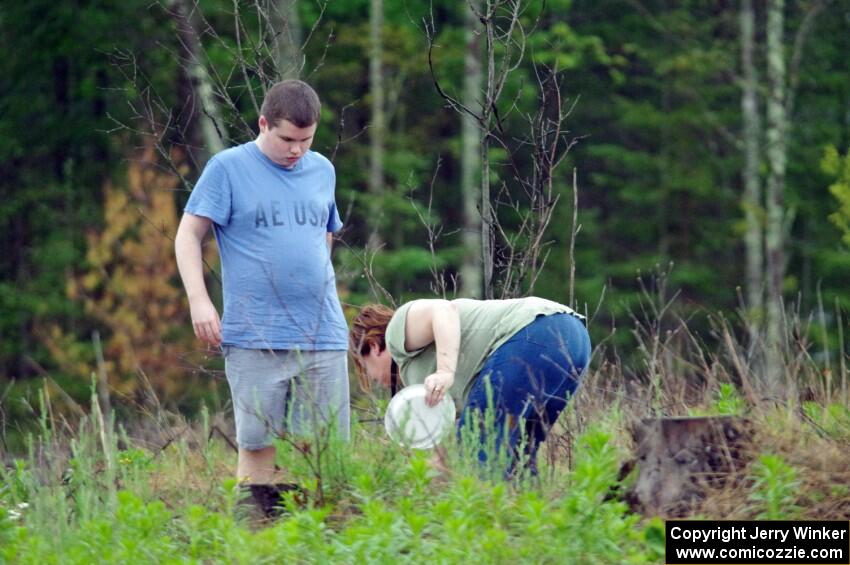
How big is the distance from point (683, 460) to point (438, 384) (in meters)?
0.94

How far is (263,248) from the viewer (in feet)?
19.2

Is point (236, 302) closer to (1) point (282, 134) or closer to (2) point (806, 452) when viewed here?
(1) point (282, 134)

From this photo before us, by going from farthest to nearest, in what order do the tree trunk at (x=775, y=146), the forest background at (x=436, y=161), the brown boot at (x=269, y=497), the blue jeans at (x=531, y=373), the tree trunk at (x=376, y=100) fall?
1. the tree trunk at (x=376, y=100)
2. the tree trunk at (x=775, y=146)
3. the forest background at (x=436, y=161)
4. the blue jeans at (x=531, y=373)
5. the brown boot at (x=269, y=497)

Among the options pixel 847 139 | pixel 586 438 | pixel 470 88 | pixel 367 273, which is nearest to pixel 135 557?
pixel 586 438

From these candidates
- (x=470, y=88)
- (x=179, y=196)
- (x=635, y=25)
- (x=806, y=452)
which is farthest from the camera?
(x=635, y=25)

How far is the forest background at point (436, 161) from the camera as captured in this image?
20.6m

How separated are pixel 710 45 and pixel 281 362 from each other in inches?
859

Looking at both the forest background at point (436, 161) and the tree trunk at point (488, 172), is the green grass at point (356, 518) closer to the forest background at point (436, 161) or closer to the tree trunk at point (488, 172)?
the tree trunk at point (488, 172)

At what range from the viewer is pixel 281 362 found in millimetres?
5875

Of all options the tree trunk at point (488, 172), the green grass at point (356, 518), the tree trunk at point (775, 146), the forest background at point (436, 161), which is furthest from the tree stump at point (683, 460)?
the tree trunk at point (775, 146)

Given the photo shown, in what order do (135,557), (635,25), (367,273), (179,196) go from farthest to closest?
(635,25) → (179,196) → (367,273) → (135,557)

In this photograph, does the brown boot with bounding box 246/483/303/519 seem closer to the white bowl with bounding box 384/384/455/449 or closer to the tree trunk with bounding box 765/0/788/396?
the white bowl with bounding box 384/384/455/449

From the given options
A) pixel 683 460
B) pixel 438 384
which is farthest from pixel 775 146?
pixel 683 460

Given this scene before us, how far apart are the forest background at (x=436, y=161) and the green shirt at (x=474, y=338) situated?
42.0 feet
